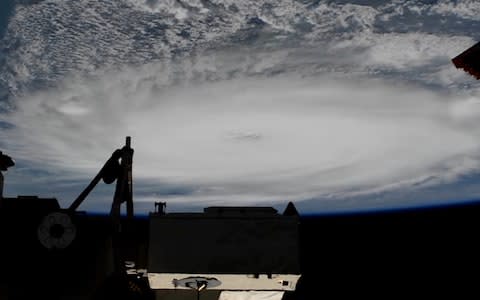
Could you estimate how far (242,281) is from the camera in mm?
13336

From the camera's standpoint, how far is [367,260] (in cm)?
6234

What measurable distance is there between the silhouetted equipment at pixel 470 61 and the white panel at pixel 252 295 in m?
10.6

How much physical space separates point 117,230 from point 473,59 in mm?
13221

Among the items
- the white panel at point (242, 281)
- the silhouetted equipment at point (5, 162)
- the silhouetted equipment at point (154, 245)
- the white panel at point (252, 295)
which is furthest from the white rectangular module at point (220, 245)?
the silhouetted equipment at point (5, 162)

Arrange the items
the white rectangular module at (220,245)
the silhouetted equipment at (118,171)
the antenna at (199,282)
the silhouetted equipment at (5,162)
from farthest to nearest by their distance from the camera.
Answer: the silhouetted equipment at (118,171)
the silhouetted equipment at (5,162)
the antenna at (199,282)
the white rectangular module at (220,245)

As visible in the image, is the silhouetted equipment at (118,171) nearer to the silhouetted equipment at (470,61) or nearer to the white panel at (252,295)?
the white panel at (252,295)

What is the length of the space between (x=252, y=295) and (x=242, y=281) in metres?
3.24

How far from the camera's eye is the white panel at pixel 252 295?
52.6 feet

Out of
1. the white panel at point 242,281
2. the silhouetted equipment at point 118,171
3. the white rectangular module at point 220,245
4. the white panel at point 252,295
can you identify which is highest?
the silhouetted equipment at point 118,171

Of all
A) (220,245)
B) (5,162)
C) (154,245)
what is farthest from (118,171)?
(220,245)

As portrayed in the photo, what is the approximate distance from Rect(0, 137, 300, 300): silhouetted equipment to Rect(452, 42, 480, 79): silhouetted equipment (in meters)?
6.03

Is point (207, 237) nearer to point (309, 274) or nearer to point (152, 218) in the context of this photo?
point (152, 218)

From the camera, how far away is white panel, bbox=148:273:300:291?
12580mm

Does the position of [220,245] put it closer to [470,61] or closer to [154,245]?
[154,245]
